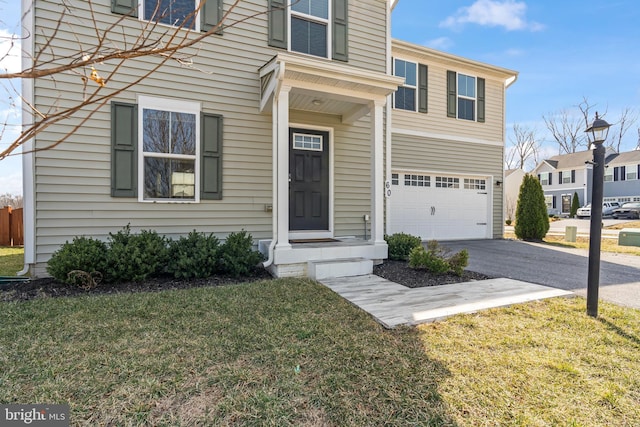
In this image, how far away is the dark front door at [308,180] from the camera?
19.3ft

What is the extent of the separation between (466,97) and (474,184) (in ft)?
8.21

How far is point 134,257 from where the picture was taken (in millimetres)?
4137

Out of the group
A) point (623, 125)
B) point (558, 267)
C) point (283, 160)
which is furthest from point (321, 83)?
point (623, 125)

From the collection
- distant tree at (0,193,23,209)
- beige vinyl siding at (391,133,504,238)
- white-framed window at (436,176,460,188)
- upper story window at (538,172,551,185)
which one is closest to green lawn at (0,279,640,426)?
beige vinyl siding at (391,133,504,238)

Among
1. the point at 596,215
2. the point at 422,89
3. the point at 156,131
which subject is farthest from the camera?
the point at 422,89

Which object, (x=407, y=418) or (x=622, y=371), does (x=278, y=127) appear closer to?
(x=407, y=418)

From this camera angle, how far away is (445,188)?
8805 millimetres

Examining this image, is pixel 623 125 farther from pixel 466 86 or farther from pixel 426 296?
pixel 426 296

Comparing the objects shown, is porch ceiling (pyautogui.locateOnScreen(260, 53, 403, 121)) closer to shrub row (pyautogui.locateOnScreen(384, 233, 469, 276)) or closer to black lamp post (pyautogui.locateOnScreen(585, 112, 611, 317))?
shrub row (pyautogui.locateOnScreen(384, 233, 469, 276))

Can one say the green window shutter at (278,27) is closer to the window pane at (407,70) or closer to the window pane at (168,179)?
the window pane at (168,179)

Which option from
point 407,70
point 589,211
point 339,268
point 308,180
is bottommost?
point 339,268

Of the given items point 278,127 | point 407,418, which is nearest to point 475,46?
point 278,127

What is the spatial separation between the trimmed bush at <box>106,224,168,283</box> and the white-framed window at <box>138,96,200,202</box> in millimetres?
826

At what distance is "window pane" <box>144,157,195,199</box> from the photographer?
16.2ft
